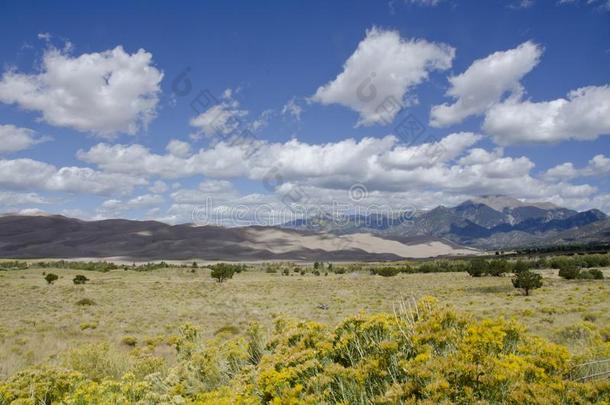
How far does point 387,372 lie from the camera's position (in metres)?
4.16

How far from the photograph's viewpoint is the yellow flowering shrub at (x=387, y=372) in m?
3.41

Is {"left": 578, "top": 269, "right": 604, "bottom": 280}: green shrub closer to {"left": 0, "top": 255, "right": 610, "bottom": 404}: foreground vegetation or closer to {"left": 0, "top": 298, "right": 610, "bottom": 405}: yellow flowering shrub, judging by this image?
{"left": 0, "top": 255, "right": 610, "bottom": 404}: foreground vegetation

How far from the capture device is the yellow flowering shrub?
341 cm

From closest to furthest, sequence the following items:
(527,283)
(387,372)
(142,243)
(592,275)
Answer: (387,372) < (527,283) < (592,275) < (142,243)

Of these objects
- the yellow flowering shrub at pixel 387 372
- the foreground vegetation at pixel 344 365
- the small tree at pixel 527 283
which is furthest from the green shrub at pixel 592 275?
the yellow flowering shrub at pixel 387 372

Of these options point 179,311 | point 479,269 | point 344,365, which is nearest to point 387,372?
point 344,365

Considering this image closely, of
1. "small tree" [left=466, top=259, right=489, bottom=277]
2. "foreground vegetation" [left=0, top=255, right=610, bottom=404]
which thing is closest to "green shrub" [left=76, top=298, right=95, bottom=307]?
"foreground vegetation" [left=0, top=255, right=610, bottom=404]

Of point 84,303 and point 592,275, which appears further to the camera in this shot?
point 592,275

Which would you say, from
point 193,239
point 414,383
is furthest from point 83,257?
point 414,383

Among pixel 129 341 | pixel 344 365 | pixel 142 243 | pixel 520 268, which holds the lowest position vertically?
pixel 520 268

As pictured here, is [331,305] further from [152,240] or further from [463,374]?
[152,240]

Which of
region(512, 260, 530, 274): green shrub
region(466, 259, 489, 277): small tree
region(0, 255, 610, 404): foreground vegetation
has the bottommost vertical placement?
region(466, 259, 489, 277): small tree

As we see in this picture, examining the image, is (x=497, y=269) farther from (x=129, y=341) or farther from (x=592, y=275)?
(x=129, y=341)

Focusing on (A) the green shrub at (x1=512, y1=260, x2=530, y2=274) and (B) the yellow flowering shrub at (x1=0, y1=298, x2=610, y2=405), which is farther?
(A) the green shrub at (x1=512, y1=260, x2=530, y2=274)
